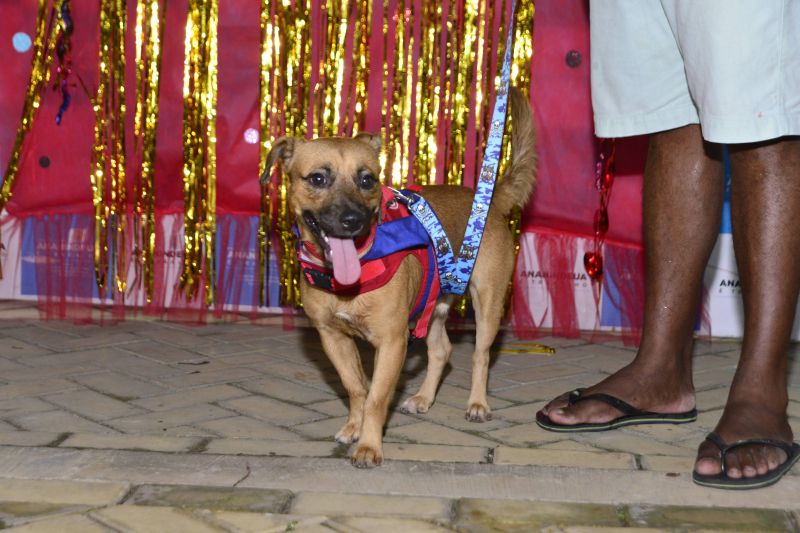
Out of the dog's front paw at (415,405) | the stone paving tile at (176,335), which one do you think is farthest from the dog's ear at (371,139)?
the stone paving tile at (176,335)

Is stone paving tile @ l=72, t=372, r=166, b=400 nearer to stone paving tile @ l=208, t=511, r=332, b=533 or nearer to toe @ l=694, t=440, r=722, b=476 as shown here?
stone paving tile @ l=208, t=511, r=332, b=533

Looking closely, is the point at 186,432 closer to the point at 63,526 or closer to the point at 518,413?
the point at 63,526

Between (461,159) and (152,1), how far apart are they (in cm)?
154

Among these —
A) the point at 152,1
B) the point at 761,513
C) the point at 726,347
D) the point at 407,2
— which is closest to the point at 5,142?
the point at 152,1

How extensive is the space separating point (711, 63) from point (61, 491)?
197 cm

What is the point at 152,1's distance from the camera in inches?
182

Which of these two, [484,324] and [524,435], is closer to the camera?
[524,435]

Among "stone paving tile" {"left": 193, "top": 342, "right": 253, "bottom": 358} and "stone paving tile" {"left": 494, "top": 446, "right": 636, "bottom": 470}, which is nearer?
"stone paving tile" {"left": 494, "top": 446, "right": 636, "bottom": 470}

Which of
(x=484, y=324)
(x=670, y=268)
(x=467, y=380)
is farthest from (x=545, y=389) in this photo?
(x=670, y=268)

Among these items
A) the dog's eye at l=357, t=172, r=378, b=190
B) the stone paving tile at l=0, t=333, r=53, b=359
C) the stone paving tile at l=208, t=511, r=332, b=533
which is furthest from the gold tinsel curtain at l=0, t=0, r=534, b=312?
the stone paving tile at l=208, t=511, r=332, b=533

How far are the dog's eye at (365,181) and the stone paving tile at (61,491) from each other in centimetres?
120

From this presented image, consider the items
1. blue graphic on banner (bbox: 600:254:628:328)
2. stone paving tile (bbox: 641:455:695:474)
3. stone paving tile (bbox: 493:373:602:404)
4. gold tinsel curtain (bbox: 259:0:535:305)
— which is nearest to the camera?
stone paving tile (bbox: 641:455:695:474)

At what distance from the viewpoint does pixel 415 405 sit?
3.52 m

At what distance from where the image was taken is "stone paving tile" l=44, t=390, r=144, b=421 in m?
3.41
